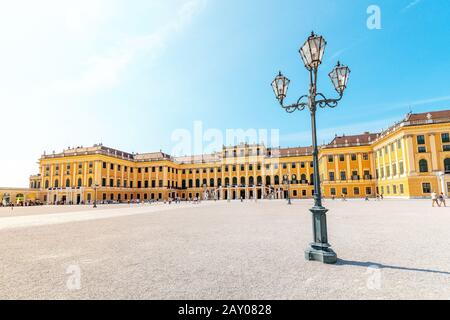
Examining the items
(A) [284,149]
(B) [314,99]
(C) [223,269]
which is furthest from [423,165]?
(C) [223,269]

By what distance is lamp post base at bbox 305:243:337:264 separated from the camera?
4754mm

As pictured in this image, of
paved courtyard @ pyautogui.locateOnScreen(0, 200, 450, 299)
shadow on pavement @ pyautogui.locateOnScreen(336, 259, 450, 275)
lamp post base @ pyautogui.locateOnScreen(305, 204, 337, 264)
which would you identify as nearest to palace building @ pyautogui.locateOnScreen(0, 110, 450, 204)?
paved courtyard @ pyautogui.locateOnScreen(0, 200, 450, 299)

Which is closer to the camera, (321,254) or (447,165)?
(321,254)

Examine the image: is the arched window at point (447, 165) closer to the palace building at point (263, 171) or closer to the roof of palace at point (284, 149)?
the palace building at point (263, 171)

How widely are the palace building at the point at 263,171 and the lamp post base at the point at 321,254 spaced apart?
31500mm

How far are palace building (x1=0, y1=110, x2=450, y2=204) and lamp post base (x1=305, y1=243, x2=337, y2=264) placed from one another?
31500mm

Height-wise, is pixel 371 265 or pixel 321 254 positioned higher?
pixel 321 254

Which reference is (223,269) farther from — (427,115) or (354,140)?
(354,140)

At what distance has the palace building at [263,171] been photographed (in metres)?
34.6

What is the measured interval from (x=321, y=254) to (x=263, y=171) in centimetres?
5995

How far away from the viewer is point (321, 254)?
487 centimetres

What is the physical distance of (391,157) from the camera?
133 feet
